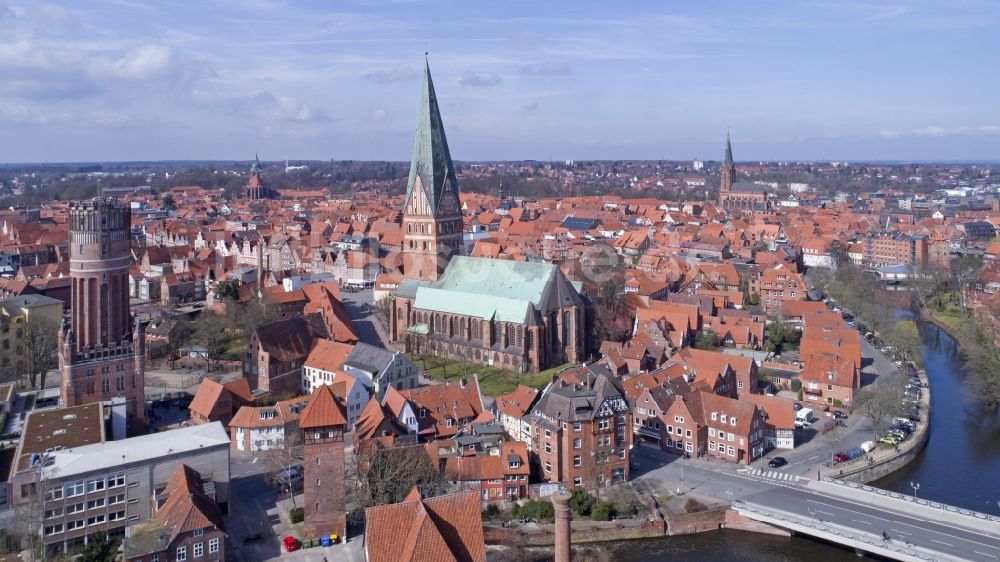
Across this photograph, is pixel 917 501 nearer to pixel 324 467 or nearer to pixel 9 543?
pixel 324 467

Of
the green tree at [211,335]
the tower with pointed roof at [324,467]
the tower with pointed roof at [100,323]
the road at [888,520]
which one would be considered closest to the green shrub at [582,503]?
the road at [888,520]

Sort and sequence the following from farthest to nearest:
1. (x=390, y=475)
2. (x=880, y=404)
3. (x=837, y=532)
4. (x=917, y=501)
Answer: (x=880, y=404) < (x=917, y=501) < (x=390, y=475) < (x=837, y=532)

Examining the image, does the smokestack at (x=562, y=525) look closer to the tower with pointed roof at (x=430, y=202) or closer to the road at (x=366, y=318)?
the road at (x=366, y=318)

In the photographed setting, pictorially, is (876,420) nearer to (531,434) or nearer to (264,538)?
(531,434)

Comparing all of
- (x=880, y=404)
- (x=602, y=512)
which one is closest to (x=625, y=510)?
(x=602, y=512)

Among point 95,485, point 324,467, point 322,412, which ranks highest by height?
point 322,412
